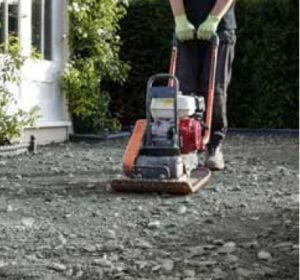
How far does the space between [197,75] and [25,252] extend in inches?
117

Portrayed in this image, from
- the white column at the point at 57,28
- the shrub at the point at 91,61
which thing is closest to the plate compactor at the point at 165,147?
the shrub at the point at 91,61

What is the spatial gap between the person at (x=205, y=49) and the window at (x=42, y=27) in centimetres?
394

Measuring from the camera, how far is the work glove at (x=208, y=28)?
235 inches

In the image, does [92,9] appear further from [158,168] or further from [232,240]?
[232,240]

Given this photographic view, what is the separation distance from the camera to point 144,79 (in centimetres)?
1195

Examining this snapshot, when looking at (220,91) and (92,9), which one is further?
(92,9)

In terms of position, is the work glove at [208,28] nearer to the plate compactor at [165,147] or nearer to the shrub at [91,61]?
the plate compactor at [165,147]

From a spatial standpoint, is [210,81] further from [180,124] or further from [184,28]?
[180,124]

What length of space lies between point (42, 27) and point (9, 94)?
6.47ft

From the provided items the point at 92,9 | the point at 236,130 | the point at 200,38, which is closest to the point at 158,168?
the point at 200,38

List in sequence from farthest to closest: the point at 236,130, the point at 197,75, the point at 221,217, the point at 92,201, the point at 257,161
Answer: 1. the point at 236,130
2. the point at 257,161
3. the point at 197,75
4. the point at 92,201
5. the point at 221,217

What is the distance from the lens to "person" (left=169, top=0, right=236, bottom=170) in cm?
603

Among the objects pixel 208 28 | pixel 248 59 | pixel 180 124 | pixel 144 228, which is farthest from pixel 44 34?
pixel 144 228

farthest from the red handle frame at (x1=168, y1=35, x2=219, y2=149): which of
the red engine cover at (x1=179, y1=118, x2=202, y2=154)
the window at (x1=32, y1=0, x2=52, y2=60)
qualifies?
the window at (x1=32, y1=0, x2=52, y2=60)
